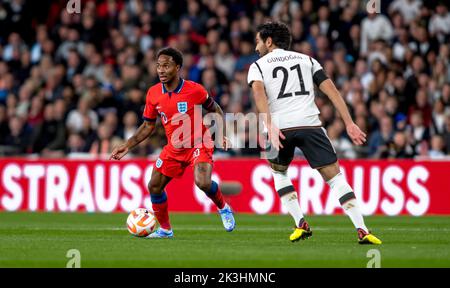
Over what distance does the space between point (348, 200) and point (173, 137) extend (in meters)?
2.39

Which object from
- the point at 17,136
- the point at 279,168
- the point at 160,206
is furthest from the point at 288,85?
the point at 17,136

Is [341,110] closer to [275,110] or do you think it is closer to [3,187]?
[275,110]

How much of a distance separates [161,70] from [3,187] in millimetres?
8593

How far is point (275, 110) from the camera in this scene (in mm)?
10805

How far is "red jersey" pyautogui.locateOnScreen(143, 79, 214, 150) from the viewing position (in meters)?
11.8

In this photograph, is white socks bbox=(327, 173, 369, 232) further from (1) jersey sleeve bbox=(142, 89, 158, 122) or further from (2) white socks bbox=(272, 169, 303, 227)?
(1) jersey sleeve bbox=(142, 89, 158, 122)

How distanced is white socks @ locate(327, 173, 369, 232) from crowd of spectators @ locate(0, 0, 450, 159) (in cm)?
791

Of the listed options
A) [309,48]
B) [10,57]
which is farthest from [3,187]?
[309,48]

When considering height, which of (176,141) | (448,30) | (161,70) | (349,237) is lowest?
(349,237)

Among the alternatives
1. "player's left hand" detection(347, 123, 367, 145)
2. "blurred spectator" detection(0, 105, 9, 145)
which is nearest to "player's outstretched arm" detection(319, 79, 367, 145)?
"player's left hand" detection(347, 123, 367, 145)

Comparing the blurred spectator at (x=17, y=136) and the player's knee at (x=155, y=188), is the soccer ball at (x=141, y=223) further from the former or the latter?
the blurred spectator at (x=17, y=136)

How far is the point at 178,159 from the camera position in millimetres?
11812

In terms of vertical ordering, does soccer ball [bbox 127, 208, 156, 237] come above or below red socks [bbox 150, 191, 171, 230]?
below

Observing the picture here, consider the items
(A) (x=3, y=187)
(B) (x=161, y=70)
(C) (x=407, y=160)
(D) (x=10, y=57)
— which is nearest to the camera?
(B) (x=161, y=70)
